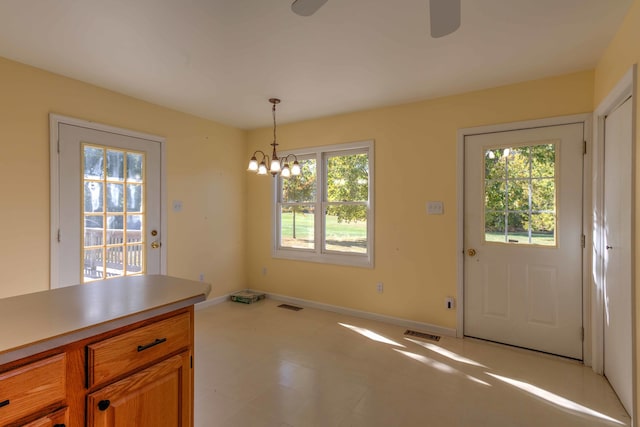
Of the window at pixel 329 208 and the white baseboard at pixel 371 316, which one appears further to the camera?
the window at pixel 329 208

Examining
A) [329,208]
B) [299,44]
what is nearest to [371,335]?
[329,208]

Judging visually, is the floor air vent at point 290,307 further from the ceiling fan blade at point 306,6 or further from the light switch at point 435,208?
the ceiling fan blade at point 306,6

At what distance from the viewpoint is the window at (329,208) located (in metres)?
3.95

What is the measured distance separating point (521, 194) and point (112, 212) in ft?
13.5

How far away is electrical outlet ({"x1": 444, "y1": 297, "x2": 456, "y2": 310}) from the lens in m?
3.29

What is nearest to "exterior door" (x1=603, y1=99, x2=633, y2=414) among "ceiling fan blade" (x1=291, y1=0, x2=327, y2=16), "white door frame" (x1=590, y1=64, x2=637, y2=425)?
"white door frame" (x1=590, y1=64, x2=637, y2=425)

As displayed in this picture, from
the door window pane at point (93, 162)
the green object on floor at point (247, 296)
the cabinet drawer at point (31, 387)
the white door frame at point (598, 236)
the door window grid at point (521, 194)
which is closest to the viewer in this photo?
the cabinet drawer at point (31, 387)

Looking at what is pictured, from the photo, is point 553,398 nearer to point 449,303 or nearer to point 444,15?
point 449,303

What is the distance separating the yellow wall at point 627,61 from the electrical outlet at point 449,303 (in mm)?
1542

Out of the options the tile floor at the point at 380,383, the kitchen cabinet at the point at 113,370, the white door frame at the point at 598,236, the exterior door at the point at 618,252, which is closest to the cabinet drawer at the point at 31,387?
the kitchen cabinet at the point at 113,370

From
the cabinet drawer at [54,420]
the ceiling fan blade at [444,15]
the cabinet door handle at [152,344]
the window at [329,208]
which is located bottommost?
the cabinet drawer at [54,420]

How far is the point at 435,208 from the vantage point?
3.39 meters

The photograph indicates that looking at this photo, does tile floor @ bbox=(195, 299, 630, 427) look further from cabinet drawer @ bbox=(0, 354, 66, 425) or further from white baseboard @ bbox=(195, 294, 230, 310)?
cabinet drawer @ bbox=(0, 354, 66, 425)

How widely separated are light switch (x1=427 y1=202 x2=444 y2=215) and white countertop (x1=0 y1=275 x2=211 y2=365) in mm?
2578
